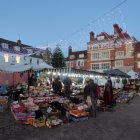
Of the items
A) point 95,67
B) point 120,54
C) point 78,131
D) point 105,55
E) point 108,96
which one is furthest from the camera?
point 95,67

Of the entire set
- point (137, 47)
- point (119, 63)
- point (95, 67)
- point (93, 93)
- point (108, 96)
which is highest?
point (137, 47)

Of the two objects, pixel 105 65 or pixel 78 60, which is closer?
pixel 105 65

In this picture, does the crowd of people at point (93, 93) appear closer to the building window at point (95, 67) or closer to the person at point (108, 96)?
the person at point (108, 96)

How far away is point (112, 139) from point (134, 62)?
157 ft

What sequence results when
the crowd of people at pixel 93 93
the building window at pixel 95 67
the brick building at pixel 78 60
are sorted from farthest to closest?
the brick building at pixel 78 60, the building window at pixel 95 67, the crowd of people at pixel 93 93

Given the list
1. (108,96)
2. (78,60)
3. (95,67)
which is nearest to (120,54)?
(95,67)

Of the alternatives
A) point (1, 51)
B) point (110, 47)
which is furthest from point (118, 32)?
point (1, 51)

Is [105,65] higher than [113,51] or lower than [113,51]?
lower

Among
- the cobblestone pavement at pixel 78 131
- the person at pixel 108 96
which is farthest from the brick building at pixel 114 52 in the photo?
the cobblestone pavement at pixel 78 131

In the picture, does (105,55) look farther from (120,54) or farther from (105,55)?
(120,54)

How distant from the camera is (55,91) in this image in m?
17.2

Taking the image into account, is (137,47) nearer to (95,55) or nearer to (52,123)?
(95,55)

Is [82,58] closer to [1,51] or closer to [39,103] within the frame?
[1,51]

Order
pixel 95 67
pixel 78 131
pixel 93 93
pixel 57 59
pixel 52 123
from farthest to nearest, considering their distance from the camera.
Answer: pixel 95 67 → pixel 57 59 → pixel 93 93 → pixel 52 123 → pixel 78 131
